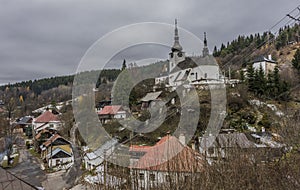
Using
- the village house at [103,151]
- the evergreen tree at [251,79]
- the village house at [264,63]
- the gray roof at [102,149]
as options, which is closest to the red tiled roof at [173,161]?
the village house at [103,151]

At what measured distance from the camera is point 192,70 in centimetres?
2470

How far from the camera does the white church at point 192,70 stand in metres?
22.6

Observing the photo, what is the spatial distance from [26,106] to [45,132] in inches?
826

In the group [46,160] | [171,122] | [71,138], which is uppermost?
[171,122]

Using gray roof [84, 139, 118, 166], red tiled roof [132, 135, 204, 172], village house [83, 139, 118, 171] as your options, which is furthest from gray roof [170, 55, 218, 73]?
red tiled roof [132, 135, 204, 172]

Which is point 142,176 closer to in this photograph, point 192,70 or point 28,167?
point 28,167

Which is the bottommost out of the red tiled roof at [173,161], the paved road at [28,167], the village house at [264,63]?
the paved road at [28,167]

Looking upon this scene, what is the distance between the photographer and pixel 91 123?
7.10 metres

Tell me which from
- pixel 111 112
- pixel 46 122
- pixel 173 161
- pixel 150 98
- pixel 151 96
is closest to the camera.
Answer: pixel 173 161

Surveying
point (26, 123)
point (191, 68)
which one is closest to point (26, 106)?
point (26, 123)

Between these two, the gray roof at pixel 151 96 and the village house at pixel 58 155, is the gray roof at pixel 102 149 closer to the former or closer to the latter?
the village house at pixel 58 155

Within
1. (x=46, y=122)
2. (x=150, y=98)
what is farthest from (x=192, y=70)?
(x=46, y=122)

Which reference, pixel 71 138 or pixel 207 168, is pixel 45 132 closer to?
pixel 71 138

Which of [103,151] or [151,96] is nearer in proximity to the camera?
[103,151]
